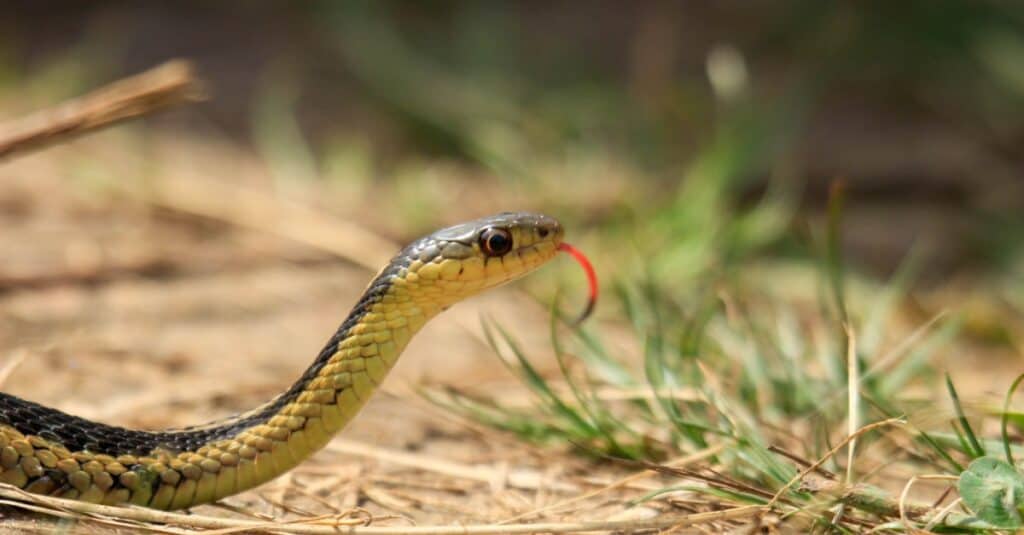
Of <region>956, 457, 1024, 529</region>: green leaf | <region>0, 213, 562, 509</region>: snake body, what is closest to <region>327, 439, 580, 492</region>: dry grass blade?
<region>0, 213, 562, 509</region>: snake body

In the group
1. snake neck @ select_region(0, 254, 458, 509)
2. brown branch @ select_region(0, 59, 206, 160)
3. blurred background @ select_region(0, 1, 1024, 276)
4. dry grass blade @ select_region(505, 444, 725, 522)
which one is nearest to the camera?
snake neck @ select_region(0, 254, 458, 509)

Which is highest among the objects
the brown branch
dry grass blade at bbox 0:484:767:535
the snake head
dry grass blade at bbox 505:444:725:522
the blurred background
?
the blurred background

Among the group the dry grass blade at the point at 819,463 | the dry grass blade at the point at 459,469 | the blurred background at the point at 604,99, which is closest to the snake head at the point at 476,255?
the dry grass blade at the point at 459,469

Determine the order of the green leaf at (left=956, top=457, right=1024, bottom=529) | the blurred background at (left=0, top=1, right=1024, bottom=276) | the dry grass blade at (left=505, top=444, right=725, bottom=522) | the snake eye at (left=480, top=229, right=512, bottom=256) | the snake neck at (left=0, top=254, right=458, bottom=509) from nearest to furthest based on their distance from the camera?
1. the green leaf at (left=956, top=457, right=1024, bottom=529)
2. the snake neck at (left=0, top=254, right=458, bottom=509)
3. the dry grass blade at (left=505, top=444, right=725, bottom=522)
4. the snake eye at (left=480, top=229, right=512, bottom=256)
5. the blurred background at (left=0, top=1, right=1024, bottom=276)

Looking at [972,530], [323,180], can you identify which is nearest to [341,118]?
[323,180]

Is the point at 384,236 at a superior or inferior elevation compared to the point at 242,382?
superior

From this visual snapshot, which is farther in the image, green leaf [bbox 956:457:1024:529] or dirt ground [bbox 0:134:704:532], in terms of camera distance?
dirt ground [bbox 0:134:704:532]

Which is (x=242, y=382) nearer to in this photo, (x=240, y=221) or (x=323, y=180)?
(x=240, y=221)

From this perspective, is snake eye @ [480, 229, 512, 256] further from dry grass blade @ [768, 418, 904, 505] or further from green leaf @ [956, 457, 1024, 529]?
green leaf @ [956, 457, 1024, 529]

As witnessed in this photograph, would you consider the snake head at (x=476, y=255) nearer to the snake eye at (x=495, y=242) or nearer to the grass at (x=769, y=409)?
the snake eye at (x=495, y=242)
